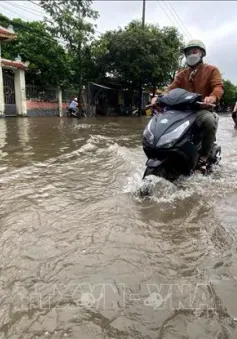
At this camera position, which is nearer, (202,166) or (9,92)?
(202,166)

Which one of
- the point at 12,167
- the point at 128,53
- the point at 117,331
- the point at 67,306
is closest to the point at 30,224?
the point at 67,306

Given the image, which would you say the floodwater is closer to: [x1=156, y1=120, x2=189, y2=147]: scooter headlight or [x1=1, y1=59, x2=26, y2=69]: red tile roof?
[x1=156, y1=120, x2=189, y2=147]: scooter headlight

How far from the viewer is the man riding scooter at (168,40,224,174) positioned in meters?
3.91

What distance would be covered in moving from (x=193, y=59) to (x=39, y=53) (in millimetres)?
17049

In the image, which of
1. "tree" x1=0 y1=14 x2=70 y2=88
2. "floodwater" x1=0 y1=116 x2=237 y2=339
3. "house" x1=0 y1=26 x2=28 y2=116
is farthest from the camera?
"tree" x1=0 y1=14 x2=70 y2=88

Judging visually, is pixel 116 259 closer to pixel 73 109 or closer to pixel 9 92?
pixel 9 92

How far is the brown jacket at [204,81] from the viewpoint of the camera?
13.7 ft

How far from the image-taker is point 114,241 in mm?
2490

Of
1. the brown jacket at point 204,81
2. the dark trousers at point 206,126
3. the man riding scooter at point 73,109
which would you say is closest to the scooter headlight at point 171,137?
the dark trousers at point 206,126

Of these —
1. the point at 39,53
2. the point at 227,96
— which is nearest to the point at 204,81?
the point at 39,53

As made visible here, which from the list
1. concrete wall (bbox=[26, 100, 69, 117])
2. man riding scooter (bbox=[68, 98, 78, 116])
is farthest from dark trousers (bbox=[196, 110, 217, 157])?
concrete wall (bbox=[26, 100, 69, 117])

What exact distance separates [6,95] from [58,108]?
4254 millimetres

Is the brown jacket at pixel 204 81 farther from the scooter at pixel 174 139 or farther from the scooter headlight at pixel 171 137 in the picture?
the scooter headlight at pixel 171 137

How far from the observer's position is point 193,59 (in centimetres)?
423
